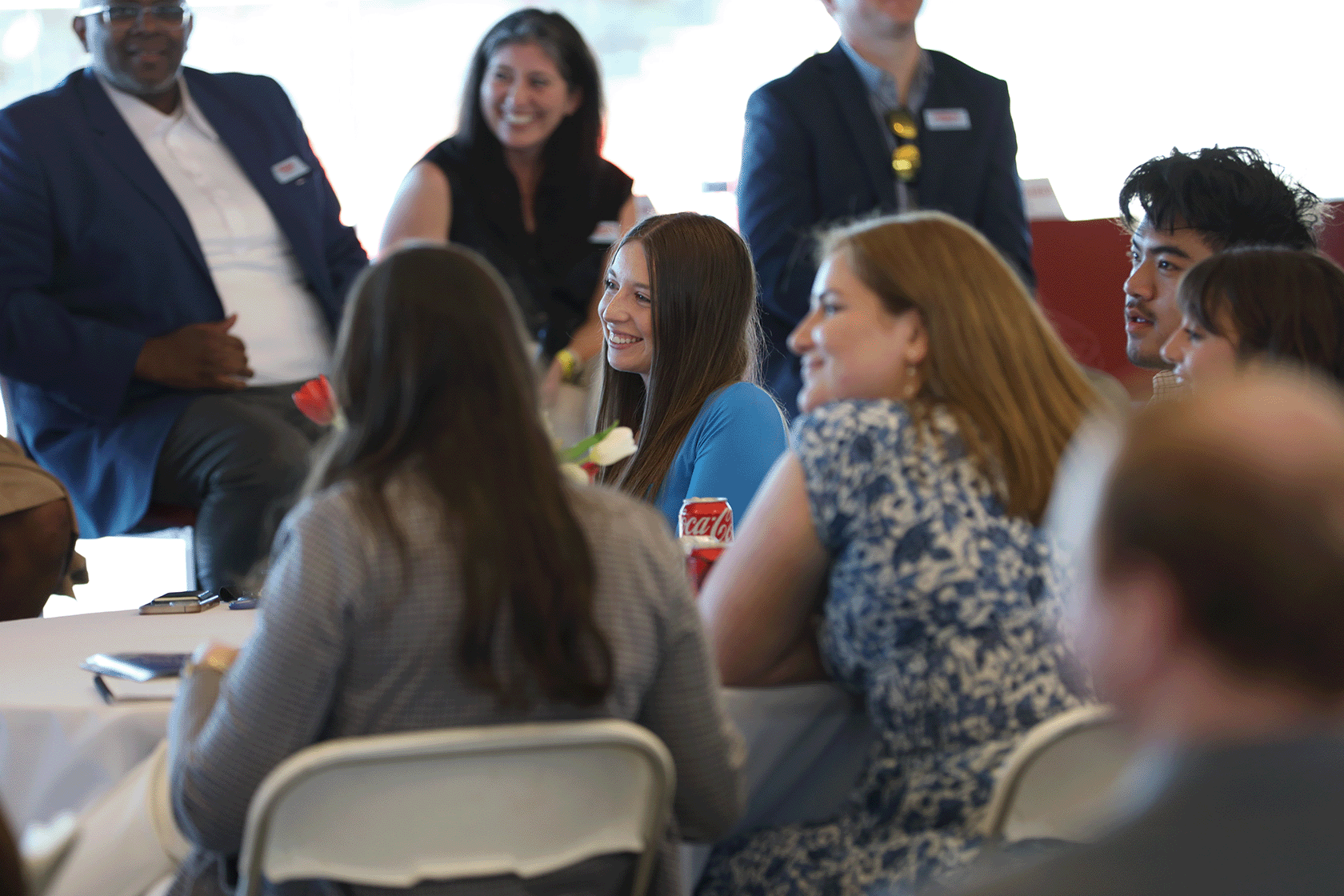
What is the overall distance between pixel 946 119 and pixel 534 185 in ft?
4.03

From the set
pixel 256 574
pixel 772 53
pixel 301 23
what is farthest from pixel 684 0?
pixel 256 574

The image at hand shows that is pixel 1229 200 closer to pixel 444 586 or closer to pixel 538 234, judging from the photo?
pixel 538 234

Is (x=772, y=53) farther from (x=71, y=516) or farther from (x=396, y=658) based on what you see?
(x=396, y=658)

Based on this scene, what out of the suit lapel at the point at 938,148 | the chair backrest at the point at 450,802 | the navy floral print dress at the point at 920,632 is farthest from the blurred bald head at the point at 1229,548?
the suit lapel at the point at 938,148

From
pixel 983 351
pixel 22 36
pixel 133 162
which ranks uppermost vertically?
pixel 22 36

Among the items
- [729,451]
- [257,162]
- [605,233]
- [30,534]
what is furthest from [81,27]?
[729,451]

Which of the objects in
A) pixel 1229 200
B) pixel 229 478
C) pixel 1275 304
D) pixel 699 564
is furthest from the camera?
pixel 229 478

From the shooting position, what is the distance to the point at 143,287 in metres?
3.39

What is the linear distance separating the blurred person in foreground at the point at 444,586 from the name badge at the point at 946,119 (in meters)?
2.69

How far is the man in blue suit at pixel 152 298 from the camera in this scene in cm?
326

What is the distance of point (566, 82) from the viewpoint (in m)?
3.77

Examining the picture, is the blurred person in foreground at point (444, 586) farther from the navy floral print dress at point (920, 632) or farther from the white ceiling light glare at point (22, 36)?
the white ceiling light glare at point (22, 36)

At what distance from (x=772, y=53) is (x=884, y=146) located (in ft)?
7.05

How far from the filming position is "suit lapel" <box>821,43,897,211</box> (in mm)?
3557
